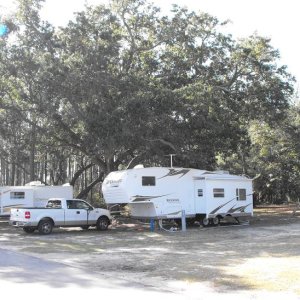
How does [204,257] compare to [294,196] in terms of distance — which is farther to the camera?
[294,196]

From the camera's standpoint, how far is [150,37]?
30234 mm

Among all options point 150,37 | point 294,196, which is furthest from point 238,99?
point 294,196

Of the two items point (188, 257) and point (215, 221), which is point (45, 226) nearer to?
point (215, 221)

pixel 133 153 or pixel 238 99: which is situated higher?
pixel 238 99

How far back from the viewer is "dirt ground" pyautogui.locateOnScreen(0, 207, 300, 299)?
31.6 ft

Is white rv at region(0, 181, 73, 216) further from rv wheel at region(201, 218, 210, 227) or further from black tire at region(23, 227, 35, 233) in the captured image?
rv wheel at region(201, 218, 210, 227)

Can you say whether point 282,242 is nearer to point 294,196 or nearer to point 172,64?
point 172,64

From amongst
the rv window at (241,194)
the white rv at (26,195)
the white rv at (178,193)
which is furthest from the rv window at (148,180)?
the white rv at (26,195)

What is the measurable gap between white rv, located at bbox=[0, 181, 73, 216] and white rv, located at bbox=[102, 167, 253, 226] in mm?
7013

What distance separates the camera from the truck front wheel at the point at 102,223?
956 inches

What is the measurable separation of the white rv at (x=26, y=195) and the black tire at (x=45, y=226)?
658cm

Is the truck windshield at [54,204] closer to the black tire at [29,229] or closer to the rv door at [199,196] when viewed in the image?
the black tire at [29,229]

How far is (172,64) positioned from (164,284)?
71.7 ft

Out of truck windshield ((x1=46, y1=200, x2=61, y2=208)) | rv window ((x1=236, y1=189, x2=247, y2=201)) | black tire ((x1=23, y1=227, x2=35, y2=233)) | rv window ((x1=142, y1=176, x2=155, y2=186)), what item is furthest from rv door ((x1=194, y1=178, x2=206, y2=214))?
black tire ((x1=23, y1=227, x2=35, y2=233))
